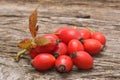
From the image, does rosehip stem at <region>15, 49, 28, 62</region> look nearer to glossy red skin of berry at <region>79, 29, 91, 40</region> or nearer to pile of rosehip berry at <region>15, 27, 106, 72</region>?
pile of rosehip berry at <region>15, 27, 106, 72</region>

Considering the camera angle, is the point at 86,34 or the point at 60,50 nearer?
the point at 60,50

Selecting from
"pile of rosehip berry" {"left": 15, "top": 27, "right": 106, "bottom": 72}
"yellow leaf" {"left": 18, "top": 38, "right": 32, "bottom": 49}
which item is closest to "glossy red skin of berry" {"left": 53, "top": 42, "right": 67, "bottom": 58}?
"pile of rosehip berry" {"left": 15, "top": 27, "right": 106, "bottom": 72}

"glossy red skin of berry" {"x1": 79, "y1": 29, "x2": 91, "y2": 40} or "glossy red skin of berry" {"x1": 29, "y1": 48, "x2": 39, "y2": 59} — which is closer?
"glossy red skin of berry" {"x1": 29, "y1": 48, "x2": 39, "y2": 59}

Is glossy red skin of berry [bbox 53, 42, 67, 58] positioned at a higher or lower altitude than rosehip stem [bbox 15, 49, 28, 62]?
higher

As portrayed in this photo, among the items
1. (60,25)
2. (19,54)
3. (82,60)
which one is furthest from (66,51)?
(60,25)

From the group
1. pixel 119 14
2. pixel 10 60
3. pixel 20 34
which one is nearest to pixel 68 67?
pixel 10 60

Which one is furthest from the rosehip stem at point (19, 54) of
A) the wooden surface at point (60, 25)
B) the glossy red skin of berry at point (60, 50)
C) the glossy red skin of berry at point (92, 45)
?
the glossy red skin of berry at point (92, 45)

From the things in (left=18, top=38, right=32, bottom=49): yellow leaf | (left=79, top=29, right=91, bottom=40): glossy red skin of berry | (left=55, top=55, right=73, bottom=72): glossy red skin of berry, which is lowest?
(left=55, top=55, right=73, bottom=72): glossy red skin of berry

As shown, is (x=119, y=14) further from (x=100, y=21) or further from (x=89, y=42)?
(x=89, y=42)

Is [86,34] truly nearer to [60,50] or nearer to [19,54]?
[60,50]
